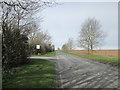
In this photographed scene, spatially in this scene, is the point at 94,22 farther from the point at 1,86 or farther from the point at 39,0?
the point at 1,86

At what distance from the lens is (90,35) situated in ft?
78.1

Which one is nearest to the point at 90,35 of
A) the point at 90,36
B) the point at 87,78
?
the point at 90,36

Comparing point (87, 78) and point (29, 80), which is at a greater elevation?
point (29, 80)

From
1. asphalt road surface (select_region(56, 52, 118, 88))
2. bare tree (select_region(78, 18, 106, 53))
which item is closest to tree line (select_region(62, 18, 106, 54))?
bare tree (select_region(78, 18, 106, 53))

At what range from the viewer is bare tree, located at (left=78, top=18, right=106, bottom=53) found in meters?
23.4

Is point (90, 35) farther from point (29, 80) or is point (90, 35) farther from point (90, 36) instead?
point (29, 80)

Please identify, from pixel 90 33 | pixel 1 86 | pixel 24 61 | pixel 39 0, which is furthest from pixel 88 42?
pixel 1 86

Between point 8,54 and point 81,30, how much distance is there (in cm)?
2179

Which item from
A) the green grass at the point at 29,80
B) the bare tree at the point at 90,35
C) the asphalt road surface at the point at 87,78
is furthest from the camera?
the bare tree at the point at 90,35

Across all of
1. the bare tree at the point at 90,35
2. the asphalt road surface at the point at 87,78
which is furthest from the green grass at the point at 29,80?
the bare tree at the point at 90,35

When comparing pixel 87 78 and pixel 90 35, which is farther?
pixel 90 35

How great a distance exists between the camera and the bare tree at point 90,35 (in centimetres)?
2336

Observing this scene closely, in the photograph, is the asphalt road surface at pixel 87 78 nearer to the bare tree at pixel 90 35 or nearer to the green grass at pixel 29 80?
the green grass at pixel 29 80

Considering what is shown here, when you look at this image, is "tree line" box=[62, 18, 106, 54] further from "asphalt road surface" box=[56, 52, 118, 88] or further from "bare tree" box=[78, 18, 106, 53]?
"asphalt road surface" box=[56, 52, 118, 88]
